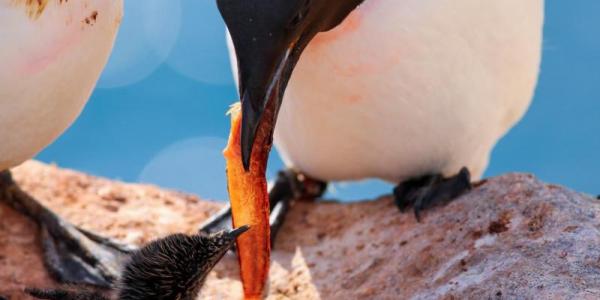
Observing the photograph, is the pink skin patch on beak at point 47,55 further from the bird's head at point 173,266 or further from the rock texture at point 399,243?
the rock texture at point 399,243

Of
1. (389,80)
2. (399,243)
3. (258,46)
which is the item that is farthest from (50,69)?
(399,243)

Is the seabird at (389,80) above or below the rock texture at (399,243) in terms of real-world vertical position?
above

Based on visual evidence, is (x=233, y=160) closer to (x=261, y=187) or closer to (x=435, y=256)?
(x=261, y=187)

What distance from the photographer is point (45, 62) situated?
2.64 m

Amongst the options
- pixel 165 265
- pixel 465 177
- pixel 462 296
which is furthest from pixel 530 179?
pixel 165 265

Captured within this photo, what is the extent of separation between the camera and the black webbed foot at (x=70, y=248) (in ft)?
10.7

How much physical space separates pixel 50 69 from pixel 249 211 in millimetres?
808

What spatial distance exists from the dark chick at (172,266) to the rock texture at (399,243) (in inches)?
18.3

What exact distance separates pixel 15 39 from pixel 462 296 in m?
1.60

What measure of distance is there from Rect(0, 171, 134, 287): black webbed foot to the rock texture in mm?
50

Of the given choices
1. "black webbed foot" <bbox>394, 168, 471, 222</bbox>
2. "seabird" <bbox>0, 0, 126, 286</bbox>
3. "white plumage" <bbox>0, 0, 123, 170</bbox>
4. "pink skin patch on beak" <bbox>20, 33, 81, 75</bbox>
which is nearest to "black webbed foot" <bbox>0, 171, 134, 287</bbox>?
"seabird" <bbox>0, 0, 126, 286</bbox>

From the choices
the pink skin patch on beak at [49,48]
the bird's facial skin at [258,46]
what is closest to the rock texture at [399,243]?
the bird's facial skin at [258,46]

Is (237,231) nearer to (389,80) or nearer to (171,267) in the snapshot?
(171,267)

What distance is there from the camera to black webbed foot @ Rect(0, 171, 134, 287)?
3.26 metres
